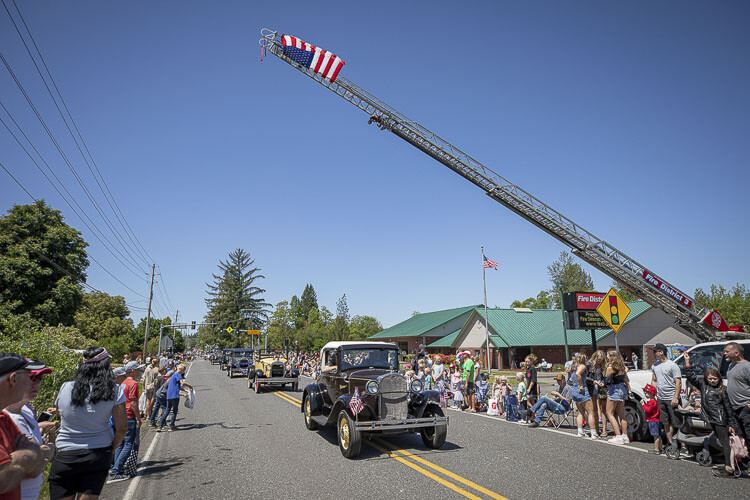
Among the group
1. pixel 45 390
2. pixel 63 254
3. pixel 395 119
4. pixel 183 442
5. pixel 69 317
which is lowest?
pixel 183 442

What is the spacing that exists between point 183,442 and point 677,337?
4167cm

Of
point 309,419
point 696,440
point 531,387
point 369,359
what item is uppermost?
point 369,359

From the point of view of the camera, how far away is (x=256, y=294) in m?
83.8

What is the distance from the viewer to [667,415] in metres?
7.72

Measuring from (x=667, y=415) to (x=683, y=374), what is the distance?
125 centimetres

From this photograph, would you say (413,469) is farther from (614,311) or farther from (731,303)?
(731,303)

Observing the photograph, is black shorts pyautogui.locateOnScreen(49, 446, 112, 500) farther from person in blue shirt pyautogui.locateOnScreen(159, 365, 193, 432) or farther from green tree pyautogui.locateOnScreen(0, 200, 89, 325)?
green tree pyautogui.locateOnScreen(0, 200, 89, 325)

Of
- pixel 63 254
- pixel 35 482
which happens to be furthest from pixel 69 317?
pixel 35 482

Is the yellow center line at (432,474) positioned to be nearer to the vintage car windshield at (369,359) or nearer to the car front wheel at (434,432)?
the car front wheel at (434,432)

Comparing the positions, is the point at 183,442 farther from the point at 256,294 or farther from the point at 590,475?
the point at 256,294

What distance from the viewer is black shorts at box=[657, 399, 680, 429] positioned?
7.59 metres

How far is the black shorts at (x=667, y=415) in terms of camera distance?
759 centimetres

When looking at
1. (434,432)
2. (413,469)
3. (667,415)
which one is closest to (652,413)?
(667,415)

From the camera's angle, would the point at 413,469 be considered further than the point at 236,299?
No
